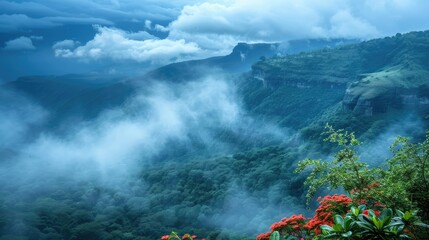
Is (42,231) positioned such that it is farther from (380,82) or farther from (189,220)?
(380,82)

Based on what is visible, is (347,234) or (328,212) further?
(328,212)

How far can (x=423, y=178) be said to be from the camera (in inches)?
455

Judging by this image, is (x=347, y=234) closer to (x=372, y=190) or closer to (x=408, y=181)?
(x=372, y=190)

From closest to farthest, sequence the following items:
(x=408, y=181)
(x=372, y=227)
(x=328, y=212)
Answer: (x=372, y=227) → (x=408, y=181) → (x=328, y=212)

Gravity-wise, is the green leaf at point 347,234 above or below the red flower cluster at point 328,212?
below

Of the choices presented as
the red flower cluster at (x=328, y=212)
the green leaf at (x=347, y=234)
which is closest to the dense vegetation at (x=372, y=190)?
the red flower cluster at (x=328, y=212)

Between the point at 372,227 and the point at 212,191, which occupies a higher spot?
the point at 212,191

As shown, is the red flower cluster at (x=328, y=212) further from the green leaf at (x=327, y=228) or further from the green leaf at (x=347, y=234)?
the green leaf at (x=347, y=234)

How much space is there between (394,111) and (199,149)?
325ft

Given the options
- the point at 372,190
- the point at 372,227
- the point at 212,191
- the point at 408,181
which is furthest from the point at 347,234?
the point at 212,191

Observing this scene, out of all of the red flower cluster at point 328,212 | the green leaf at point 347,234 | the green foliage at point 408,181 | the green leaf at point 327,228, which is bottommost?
the green leaf at point 347,234

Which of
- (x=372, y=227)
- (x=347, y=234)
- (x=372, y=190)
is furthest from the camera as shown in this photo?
(x=372, y=190)

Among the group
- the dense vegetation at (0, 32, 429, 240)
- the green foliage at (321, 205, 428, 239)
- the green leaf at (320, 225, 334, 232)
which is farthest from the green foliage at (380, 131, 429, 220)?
the dense vegetation at (0, 32, 429, 240)

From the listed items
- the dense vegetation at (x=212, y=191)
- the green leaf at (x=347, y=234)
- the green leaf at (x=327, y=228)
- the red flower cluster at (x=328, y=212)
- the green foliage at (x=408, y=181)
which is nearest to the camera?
the green leaf at (x=347, y=234)
